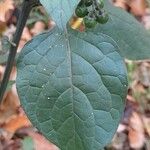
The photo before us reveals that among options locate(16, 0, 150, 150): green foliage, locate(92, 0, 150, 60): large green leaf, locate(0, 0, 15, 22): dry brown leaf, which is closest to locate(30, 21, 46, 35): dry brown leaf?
locate(0, 0, 15, 22): dry brown leaf

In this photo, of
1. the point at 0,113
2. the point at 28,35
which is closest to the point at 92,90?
the point at 0,113

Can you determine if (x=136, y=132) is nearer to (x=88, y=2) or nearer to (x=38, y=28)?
(x=38, y=28)

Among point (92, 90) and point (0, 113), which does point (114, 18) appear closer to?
point (92, 90)

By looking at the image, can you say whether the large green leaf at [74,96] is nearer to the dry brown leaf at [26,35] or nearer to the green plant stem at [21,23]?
the green plant stem at [21,23]

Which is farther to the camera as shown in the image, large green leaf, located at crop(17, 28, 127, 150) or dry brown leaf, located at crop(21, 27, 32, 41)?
dry brown leaf, located at crop(21, 27, 32, 41)

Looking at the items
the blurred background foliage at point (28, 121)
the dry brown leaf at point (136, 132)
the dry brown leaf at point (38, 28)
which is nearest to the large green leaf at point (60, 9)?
the blurred background foliage at point (28, 121)

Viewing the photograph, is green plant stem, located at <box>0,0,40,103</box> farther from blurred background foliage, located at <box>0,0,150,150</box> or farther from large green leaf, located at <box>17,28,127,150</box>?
blurred background foliage, located at <box>0,0,150,150</box>
